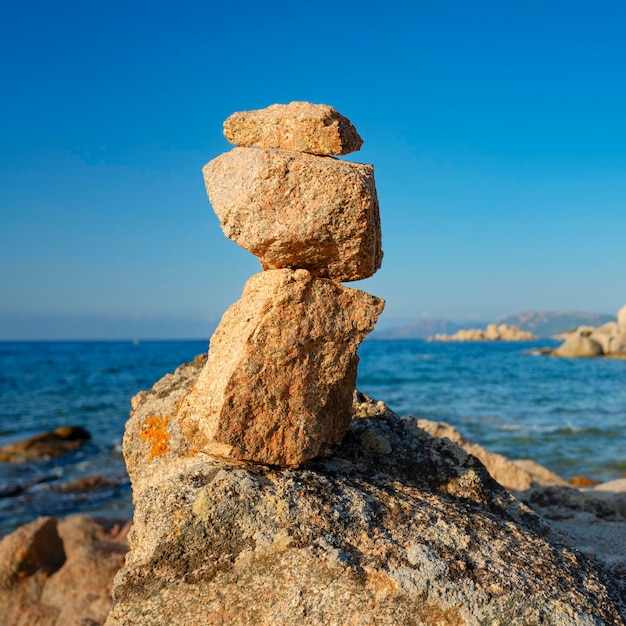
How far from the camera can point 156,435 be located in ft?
15.2

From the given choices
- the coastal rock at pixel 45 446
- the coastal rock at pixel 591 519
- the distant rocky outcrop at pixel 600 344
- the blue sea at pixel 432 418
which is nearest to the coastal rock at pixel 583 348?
the distant rocky outcrop at pixel 600 344

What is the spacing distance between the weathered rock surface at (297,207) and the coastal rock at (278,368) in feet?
0.59

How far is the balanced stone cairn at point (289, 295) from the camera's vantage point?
3.83 m

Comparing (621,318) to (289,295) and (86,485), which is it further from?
(289,295)

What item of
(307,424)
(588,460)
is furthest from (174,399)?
(588,460)

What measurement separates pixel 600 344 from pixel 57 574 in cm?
6508

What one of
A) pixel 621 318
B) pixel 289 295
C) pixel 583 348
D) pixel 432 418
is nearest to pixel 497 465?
pixel 289 295

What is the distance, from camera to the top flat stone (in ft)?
13.7

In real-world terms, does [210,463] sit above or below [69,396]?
above

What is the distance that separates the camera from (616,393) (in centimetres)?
2758

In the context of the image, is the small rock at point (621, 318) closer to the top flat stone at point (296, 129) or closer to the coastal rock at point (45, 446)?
the coastal rock at point (45, 446)

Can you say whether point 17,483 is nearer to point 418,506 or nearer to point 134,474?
point 134,474

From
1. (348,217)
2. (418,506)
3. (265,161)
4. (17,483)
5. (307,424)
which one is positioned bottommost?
(17,483)

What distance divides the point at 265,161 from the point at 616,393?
2801cm
